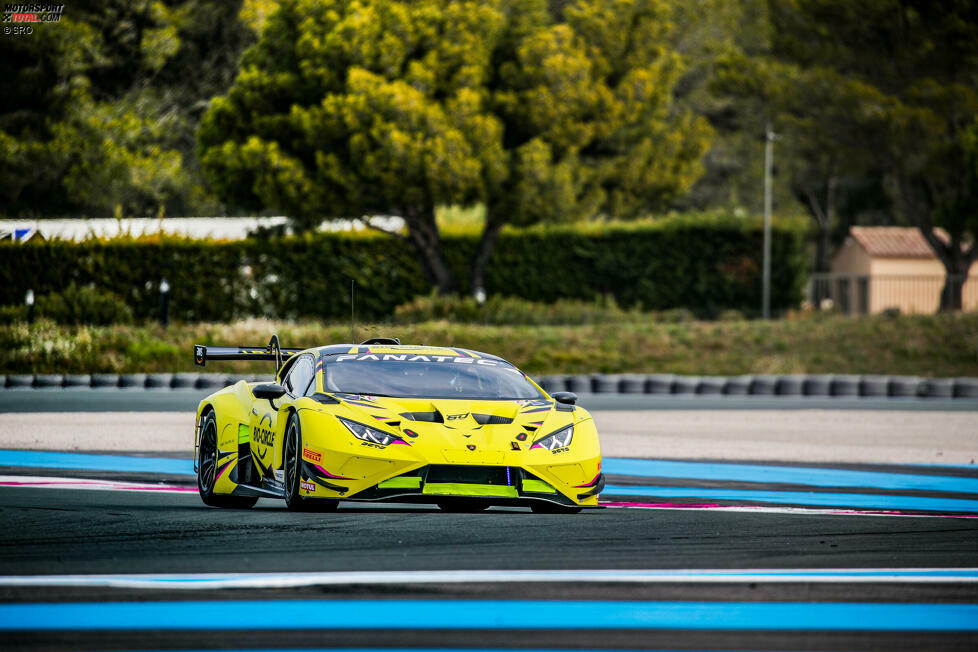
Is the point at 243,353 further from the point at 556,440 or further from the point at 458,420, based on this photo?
the point at 556,440

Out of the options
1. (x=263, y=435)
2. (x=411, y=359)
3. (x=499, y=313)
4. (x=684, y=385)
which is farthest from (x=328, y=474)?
(x=499, y=313)

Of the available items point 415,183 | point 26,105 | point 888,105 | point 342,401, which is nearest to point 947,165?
point 888,105

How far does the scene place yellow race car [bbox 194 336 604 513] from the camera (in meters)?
9.70

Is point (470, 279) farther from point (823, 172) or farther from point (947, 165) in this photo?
point (823, 172)

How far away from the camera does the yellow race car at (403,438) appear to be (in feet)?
31.8

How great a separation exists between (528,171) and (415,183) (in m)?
2.86

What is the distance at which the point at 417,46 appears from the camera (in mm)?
38062

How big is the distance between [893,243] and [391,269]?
31.8m

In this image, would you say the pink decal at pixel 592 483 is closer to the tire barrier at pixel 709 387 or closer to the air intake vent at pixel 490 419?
the air intake vent at pixel 490 419

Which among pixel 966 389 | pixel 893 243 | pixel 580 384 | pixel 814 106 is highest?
pixel 814 106

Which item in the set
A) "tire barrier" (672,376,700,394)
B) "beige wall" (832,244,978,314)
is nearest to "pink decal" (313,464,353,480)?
"tire barrier" (672,376,700,394)

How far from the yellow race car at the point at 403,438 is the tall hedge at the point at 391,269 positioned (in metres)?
25.4

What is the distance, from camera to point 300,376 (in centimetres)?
1105

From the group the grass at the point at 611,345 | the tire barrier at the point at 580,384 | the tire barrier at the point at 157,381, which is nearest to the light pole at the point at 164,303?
the grass at the point at 611,345
